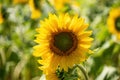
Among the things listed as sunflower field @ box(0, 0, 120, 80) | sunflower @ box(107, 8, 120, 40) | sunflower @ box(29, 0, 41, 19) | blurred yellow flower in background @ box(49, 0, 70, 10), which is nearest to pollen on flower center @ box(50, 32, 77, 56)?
sunflower field @ box(0, 0, 120, 80)

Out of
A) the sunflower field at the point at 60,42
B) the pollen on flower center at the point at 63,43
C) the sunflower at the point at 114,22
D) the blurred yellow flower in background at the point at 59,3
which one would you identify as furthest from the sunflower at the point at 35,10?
the pollen on flower center at the point at 63,43

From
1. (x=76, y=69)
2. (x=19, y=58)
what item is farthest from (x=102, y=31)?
(x=76, y=69)

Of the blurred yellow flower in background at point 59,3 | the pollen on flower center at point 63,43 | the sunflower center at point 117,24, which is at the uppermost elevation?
the blurred yellow flower in background at point 59,3

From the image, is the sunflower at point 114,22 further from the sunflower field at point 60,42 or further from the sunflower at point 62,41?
the sunflower at point 62,41

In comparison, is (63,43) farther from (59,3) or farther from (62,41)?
(59,3)

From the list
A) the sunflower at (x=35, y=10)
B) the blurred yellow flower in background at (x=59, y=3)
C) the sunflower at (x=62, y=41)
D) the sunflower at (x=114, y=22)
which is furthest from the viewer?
the blurred yellow flower in background at (x=59, y=3)

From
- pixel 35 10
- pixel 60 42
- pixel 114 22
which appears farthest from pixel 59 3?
pixel 60 42
